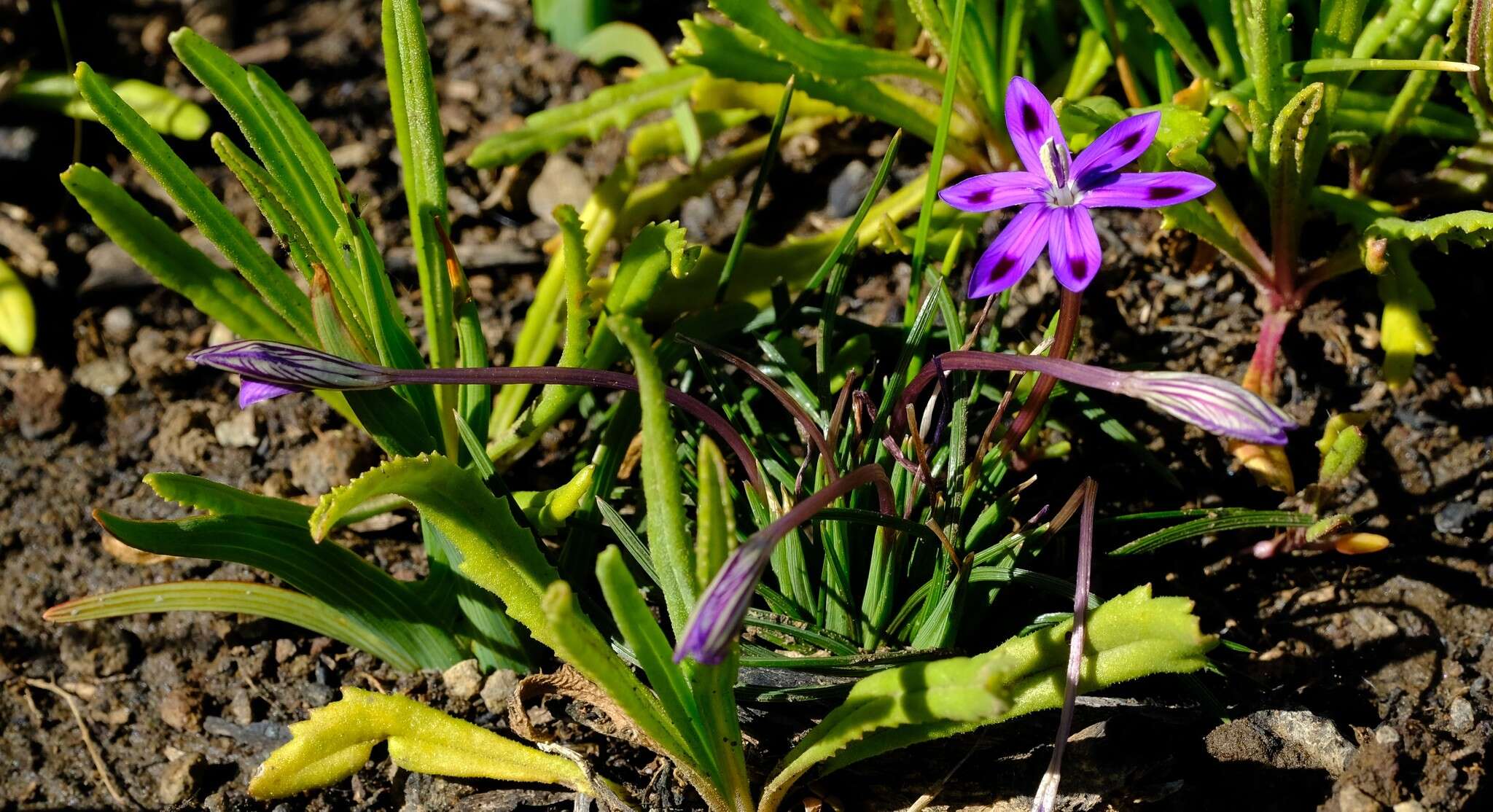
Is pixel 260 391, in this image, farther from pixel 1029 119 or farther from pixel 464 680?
pixel 1029 119

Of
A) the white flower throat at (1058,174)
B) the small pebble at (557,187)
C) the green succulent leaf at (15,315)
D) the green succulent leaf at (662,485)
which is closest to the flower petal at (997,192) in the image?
the white flower throat at (1058,174)

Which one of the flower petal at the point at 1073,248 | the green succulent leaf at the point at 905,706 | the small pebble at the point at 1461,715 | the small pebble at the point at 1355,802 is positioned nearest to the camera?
the green succulent leaf at the point at 905,706

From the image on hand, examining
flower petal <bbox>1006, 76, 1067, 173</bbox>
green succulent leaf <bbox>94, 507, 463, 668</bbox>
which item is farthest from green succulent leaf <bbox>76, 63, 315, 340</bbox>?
flower petal <bbox>1006, 76, 1067, 173</bbox>

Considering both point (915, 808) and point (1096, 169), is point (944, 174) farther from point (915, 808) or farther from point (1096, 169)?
point (915, 808)

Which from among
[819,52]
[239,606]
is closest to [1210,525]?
[819,52]

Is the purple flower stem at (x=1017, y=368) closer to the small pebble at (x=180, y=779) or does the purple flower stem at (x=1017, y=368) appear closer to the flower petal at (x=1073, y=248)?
the flower petal at (x=1073, y=248)

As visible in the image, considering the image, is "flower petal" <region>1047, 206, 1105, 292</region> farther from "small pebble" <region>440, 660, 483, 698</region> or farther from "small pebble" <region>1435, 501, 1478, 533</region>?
"small pebble" <region>440, 660, 483, 698</region>

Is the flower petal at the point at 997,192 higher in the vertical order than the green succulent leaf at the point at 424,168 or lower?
lower
